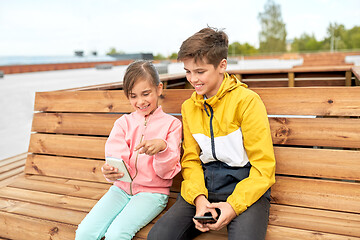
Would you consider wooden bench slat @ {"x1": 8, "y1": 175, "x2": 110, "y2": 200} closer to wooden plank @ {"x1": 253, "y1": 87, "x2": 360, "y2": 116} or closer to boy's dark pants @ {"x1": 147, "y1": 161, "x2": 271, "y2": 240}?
boy's dark pants @ {"x1": 147, "y1": 161, "x2": 271, "y2": 240}

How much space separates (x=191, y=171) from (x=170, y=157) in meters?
0.15

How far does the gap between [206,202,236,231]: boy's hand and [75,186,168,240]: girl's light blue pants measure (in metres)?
0.39

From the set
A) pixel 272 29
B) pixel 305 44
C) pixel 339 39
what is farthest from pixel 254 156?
pixel 305 44

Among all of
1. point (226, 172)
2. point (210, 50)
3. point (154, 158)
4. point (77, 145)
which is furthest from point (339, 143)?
point (77, 145)

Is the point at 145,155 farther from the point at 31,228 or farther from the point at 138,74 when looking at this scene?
the point at 31,228

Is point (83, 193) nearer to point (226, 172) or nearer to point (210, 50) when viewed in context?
point (226, 172)

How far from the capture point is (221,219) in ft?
4.91

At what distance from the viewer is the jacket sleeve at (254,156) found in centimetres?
158

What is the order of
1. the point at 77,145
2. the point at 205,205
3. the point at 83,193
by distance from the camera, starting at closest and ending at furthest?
the point at 205,205 → the point at 83,193 → the point at 77,145

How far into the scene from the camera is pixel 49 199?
2.19 meters

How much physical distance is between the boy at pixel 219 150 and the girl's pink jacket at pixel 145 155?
124 millimetres

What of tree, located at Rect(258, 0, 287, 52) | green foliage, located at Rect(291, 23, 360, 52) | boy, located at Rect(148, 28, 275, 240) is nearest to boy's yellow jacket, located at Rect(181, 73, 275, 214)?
boy, located at Rect(148, 28, 275, 240)

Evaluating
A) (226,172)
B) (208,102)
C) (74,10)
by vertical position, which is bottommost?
(226,172)

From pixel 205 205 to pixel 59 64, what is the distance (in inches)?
685
